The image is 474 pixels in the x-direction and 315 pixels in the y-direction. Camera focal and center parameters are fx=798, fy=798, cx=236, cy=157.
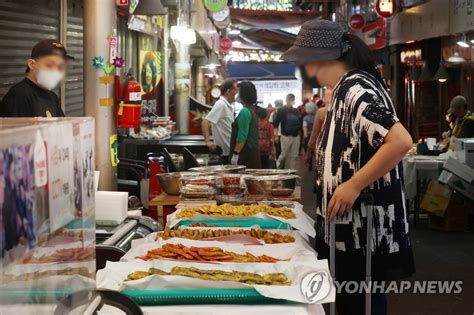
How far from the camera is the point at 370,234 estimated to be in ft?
13.2

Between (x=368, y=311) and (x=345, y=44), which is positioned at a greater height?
(x=345, y=44)

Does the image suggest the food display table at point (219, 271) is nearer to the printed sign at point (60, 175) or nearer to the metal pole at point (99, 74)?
the printed sign at point (60, 175)

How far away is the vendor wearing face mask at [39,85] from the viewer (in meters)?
5.72

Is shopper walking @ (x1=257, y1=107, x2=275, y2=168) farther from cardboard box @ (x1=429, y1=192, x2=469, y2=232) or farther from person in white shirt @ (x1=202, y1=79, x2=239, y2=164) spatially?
cardboard box @ (x1=429, y1=192, x2=469, y2=232)

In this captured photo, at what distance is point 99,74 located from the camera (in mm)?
6375

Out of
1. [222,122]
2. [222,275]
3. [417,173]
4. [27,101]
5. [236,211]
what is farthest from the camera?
[417,173]

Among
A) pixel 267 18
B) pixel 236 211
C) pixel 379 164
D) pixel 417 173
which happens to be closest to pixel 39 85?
pixel 236 211

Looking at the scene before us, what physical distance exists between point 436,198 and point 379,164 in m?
8.84

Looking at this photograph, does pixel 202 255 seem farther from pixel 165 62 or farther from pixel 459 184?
pixel 165 62

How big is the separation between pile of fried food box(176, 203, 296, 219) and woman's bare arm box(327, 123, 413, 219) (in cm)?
109

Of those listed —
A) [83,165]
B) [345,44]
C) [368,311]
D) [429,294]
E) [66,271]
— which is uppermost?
[345,44]

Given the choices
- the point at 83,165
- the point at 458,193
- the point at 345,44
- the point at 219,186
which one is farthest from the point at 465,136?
the point at 83,165

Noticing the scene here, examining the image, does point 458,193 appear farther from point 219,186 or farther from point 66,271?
point 66,271

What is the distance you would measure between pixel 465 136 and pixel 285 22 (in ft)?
58.7
